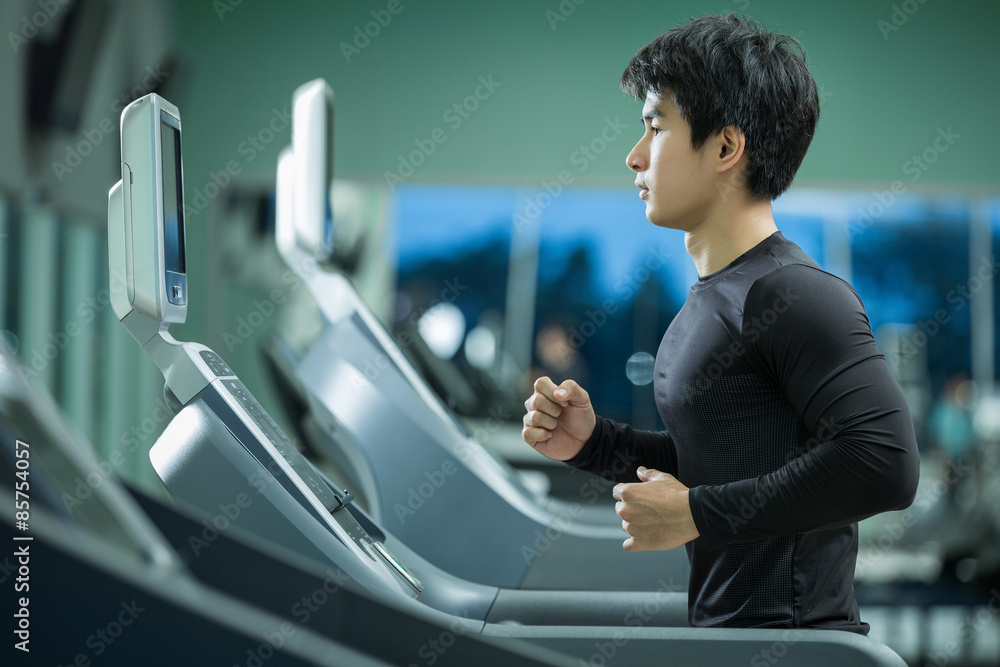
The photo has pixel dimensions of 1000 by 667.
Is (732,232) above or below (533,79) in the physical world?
below

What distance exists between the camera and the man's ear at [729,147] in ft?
3.23

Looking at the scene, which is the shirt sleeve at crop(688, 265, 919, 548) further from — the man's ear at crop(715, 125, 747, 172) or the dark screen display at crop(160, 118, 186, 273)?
the dark screen display at crop(160, 118, 186, 273)

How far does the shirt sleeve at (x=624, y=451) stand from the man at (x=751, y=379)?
0.21ft

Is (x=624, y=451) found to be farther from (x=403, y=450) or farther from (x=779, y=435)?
(x=403, y=450)

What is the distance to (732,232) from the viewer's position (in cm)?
102

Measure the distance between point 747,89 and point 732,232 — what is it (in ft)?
0.56

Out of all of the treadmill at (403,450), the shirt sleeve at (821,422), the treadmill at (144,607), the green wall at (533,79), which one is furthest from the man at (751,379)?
the green wall at (533,79)

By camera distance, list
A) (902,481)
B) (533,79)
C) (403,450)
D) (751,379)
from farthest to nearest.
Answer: (533,79)
(403,450)
(751,379)
(902,481)

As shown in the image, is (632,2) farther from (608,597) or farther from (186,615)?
(186,615)

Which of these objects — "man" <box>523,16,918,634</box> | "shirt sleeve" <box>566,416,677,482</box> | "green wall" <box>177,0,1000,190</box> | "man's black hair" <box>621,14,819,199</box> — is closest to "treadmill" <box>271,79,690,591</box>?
"shirt sleeve" <box>566,416,677,482</box>

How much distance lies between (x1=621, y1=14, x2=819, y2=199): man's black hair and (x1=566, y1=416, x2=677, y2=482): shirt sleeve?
375 millimetres

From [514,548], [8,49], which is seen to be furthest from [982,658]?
[8,49]

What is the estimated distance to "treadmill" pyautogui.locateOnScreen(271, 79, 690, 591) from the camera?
1551 mm

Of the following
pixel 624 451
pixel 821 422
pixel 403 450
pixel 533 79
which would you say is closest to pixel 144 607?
pixel 821 422
